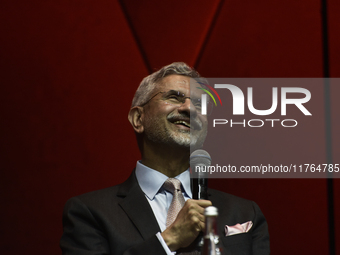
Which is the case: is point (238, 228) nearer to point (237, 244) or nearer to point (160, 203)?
point (237, 244)

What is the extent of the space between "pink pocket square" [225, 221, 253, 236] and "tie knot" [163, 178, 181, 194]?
22cm

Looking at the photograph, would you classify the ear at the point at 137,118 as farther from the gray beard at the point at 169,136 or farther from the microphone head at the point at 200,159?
the microphone head at the point at 200,159

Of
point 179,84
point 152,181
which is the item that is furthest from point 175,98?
point 152,181

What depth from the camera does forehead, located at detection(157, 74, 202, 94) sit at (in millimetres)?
1503

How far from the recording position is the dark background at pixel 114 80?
5.18ft

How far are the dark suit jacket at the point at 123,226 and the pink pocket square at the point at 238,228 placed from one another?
14mm

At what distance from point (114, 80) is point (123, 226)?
→ 2.37ft

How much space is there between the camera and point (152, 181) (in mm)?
1389

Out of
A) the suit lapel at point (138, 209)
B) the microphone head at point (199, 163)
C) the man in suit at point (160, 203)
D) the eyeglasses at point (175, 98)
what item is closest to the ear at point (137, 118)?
the man in suit at point (160, 203)

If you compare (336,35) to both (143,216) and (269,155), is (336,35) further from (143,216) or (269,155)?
(143,216)

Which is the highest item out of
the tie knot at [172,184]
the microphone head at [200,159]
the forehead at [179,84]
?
the forehead at [179,84]

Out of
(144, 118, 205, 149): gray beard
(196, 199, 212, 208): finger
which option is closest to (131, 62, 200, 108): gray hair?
(144, 118, 205, 149): gray beard

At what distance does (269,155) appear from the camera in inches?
64.7

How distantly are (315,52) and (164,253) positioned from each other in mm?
1087
